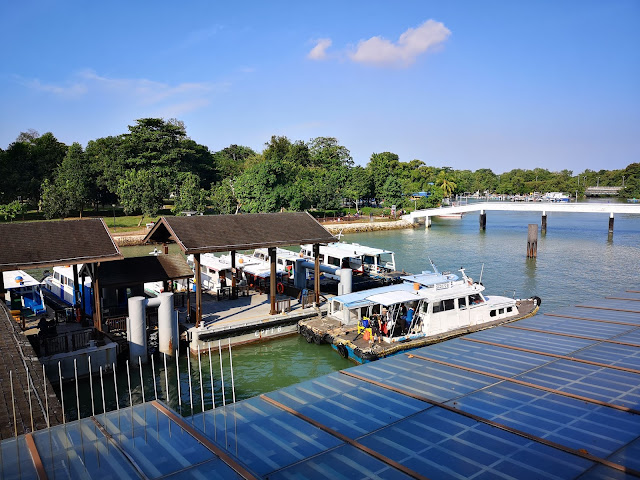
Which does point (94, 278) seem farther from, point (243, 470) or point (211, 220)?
point (243, 470)

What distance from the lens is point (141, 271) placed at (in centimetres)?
2155

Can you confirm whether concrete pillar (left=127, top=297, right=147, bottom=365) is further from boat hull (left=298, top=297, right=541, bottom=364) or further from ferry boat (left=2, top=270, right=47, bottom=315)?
ferry boat (left=2, top=270, right=47, bottom=315)

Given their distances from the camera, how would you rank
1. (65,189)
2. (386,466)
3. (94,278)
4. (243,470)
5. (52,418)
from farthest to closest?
(65,189)
(94,278)
(52,418)
(386,466)
(243,470)

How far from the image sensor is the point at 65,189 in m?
60.2

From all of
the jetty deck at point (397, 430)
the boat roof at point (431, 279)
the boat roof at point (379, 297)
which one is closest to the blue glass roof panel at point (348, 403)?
the jetty deck at point (397, 430)

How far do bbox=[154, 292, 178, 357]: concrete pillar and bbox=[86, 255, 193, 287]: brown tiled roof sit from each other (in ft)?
6.50

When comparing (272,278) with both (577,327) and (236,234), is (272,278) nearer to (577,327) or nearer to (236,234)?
(236,234)

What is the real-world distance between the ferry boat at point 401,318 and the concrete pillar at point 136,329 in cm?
699

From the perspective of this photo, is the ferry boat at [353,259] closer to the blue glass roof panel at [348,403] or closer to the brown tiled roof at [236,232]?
the brown tiled roof at [236,232]

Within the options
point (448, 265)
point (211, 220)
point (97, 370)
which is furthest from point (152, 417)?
point (448, 265)

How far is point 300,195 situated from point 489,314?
49.5 m

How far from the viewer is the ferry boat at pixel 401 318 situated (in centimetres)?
1956

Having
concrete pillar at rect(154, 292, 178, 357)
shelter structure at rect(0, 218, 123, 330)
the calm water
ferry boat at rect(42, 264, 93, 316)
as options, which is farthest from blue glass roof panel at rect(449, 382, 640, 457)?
ferry boat at rect(42, 264, 93, 316)

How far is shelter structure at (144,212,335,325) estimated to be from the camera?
20453mm
